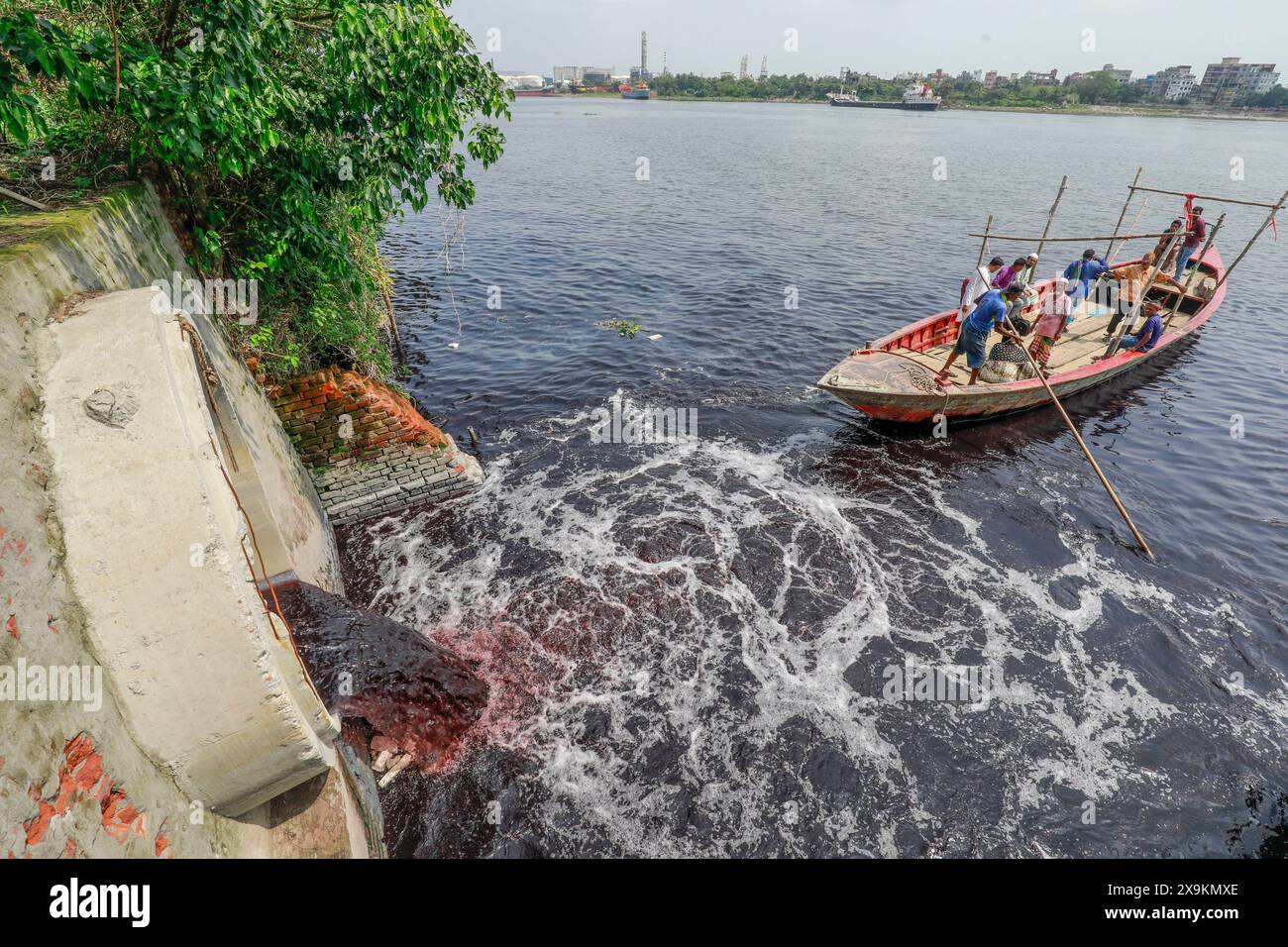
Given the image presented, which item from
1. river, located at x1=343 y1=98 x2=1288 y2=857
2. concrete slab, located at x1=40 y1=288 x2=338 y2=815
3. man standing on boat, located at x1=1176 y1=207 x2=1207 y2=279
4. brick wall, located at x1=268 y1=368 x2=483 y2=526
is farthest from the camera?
man standing on boat, located at x1=1176 y1=207 x2=1207 y2=279

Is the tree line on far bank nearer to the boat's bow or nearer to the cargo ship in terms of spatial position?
the cargo ship

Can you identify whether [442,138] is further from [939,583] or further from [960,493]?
[960,493]

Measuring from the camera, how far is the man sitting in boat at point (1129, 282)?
1806 cm

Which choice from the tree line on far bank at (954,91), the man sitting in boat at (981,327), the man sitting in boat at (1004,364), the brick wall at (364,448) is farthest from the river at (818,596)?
the tree line on far bank at (954,91)

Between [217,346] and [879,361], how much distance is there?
12983mm

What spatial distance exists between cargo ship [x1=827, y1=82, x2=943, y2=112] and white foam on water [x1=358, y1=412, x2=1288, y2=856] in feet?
503

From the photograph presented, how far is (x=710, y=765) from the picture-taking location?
25.0 feet

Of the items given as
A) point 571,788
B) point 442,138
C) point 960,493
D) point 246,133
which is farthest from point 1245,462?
point 246,133

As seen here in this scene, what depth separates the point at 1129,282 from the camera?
1934 cm

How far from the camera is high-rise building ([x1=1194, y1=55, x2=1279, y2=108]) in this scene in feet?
439

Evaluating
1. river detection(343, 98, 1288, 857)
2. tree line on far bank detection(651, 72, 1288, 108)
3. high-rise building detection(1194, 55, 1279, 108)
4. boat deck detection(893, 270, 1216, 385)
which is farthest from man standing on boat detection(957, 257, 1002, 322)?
high-rise building detection(1194, 55, 1279, 108)

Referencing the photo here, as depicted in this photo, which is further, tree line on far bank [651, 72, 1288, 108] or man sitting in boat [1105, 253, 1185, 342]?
tree line on far bank [651, 72, 1288, 108]

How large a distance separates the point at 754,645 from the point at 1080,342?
1584 cm

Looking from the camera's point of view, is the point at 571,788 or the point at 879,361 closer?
the point at 571,788
